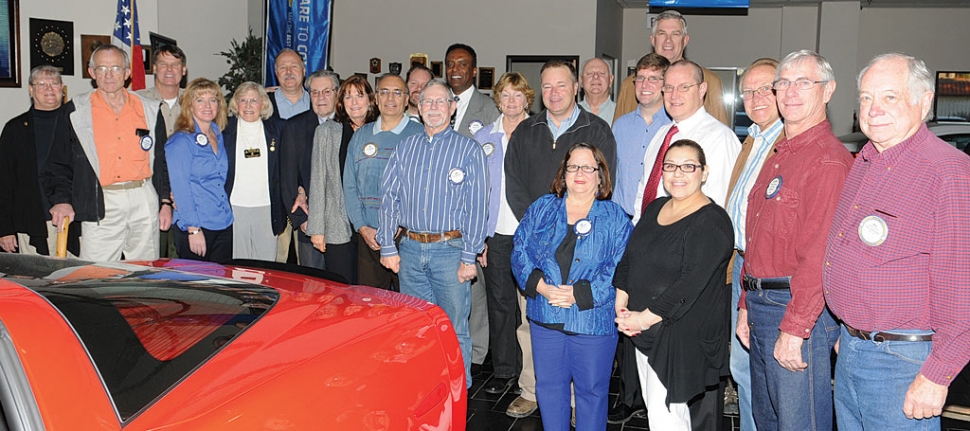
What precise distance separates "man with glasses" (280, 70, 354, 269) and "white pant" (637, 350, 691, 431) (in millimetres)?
2564

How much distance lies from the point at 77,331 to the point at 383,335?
82 cm

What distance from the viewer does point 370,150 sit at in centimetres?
451

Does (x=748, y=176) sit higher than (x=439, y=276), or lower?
higher

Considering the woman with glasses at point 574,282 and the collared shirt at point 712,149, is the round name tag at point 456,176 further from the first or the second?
the collared shirt at point 712,149

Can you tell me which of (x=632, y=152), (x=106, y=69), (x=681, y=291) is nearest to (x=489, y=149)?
(x=632, y=152)

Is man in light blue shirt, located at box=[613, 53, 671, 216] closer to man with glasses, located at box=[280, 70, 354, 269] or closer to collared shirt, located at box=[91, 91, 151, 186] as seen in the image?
man with glasses, located at box=[280, 70, 354, 269]

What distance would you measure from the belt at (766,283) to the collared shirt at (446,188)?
1.57 metres

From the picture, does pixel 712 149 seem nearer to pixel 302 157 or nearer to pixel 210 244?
pixel 302 157

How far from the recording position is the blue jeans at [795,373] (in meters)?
2.61

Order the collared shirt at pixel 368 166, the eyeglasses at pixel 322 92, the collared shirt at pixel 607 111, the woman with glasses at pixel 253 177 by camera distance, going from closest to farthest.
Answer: the collared shirt at pixel 368 166 → the woman with glasses at pixel 253 177 → the eyeglasses at pixel 322 92 → the collared shirt at pixel 607 111

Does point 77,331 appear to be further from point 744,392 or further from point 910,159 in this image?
point 744,392

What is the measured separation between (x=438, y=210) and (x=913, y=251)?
94.1 inches

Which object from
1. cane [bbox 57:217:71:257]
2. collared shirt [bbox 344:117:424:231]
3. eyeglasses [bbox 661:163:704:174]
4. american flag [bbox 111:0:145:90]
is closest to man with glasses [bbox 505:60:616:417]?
collared shirt [bbox 344:117:424:231]

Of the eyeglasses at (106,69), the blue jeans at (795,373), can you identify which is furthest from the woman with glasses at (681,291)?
the eyeglasses at (106,69)
